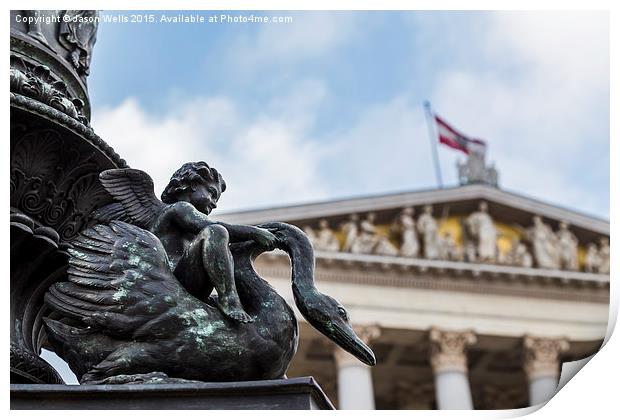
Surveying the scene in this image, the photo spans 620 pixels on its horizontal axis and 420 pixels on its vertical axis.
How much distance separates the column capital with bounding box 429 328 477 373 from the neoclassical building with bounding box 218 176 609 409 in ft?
0.10

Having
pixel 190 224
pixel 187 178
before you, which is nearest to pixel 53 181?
pixel 187 178

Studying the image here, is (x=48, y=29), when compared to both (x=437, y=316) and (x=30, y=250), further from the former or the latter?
(x=437, y=316)

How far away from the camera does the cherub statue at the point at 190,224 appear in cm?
293

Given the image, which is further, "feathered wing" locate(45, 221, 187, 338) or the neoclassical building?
the neoclassical building

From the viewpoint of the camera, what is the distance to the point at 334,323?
2920 mm

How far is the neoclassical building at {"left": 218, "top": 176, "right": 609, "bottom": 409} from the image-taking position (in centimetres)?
3064

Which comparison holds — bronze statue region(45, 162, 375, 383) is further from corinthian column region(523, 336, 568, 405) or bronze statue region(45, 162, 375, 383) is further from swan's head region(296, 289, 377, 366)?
corinthian column region(523, 336, 568, 405)

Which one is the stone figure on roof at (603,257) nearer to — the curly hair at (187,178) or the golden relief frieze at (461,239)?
the golden relief frieze at (461,239)

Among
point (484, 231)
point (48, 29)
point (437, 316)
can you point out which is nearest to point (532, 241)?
point (484, 231)

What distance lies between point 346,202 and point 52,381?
29.0m

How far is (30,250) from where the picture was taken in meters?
3.35

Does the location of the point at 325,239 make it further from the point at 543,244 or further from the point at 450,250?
the point at 543,244

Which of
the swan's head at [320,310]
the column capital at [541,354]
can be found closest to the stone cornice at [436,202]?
the column capital at [541,354]

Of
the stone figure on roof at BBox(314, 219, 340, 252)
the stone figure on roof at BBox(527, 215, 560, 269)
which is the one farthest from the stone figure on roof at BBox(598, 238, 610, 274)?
the stone figure on roof at BBox(314, 219, 340, 252)
